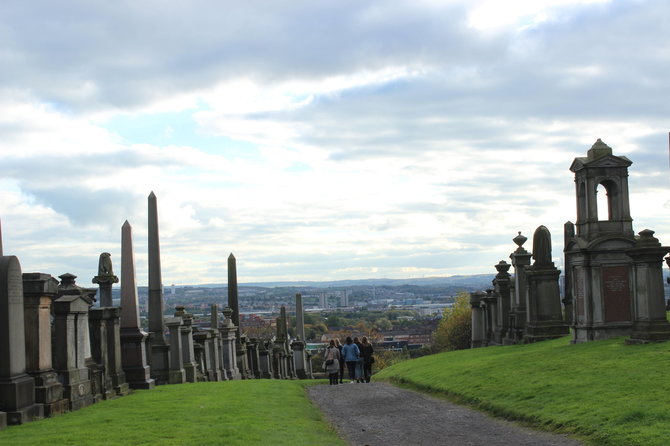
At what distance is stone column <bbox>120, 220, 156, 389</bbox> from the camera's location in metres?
20.2

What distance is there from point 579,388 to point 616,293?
11147 mm

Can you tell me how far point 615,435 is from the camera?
35.4ft

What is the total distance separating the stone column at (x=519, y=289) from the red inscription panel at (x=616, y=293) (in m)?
6.14

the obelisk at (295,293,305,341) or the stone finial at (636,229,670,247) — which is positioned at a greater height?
the stone finial at (636,229,670,247)

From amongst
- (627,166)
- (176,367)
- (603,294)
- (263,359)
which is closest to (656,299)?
(603,294)

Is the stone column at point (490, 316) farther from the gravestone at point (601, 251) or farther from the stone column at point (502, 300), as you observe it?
the gravestone at point (601, 251)

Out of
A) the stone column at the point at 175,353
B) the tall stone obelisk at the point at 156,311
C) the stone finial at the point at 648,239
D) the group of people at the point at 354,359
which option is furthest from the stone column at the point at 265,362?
the stone finial at the point at 648,239

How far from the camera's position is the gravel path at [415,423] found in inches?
487

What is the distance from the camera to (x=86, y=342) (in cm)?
1714

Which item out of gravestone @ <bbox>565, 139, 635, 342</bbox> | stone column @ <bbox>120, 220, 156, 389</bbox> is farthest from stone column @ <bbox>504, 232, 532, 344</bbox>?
stone column @ <bbox>120, 220, 156, 389</bbox>

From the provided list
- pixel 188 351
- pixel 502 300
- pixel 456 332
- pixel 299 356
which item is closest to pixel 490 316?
pixel 502 300

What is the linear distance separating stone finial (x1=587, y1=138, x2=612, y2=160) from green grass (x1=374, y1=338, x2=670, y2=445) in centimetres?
611

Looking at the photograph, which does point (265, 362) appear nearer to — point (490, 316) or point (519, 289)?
point (490, 316)

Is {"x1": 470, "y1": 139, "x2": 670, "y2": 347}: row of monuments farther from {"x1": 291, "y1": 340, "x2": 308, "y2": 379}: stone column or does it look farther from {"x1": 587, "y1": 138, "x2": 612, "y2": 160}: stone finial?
{"x1": 291, "y1": 340, "x2": 308, "y2": 379}: stone column
